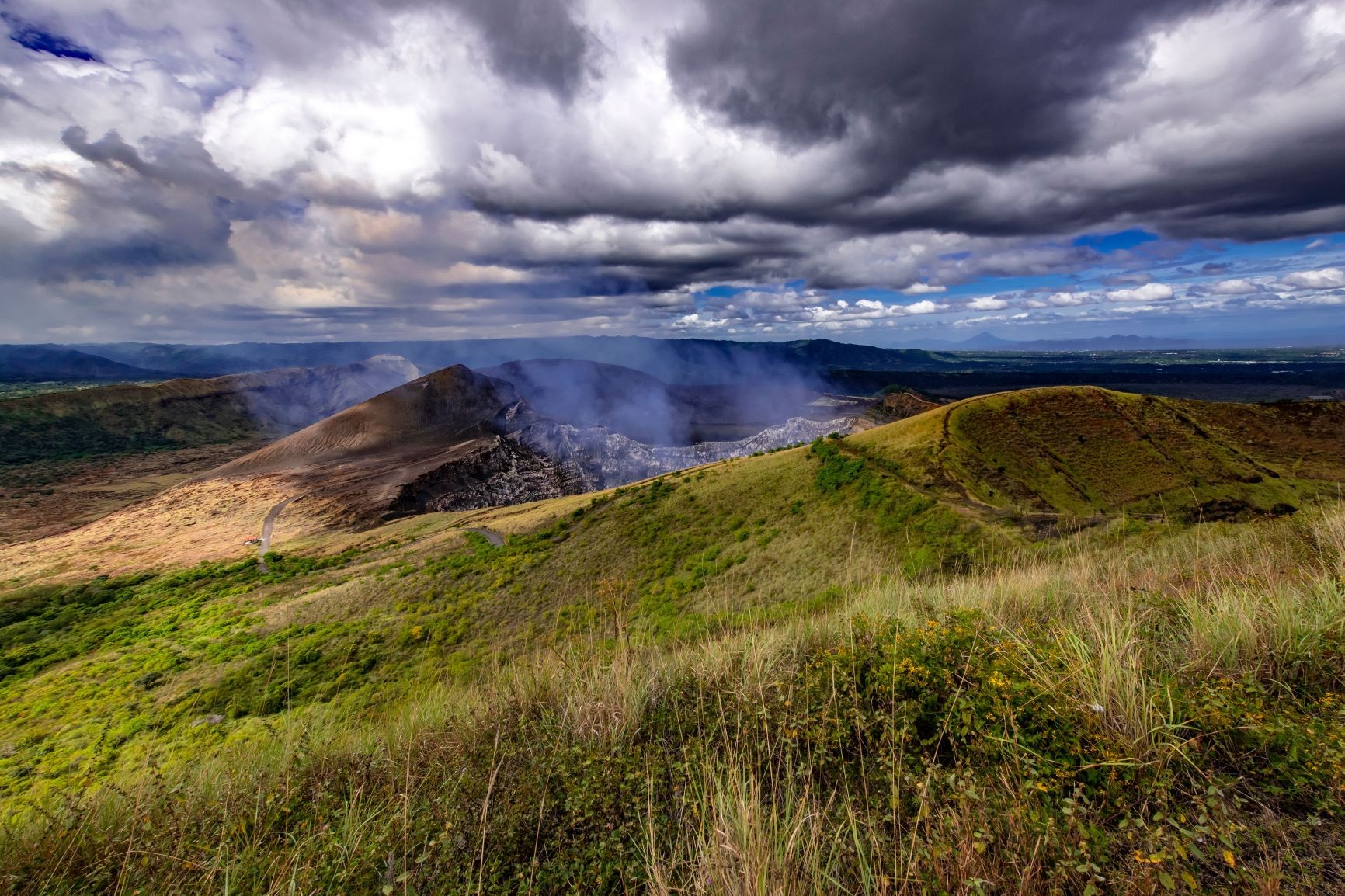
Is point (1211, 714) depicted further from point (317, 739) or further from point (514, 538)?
point (514, 538)

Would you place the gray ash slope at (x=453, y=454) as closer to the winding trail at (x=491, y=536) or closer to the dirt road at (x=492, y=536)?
the winding trail at (x=491, y=536)

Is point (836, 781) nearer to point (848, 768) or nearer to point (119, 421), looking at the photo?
point (848, 768)

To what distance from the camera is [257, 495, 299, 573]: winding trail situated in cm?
A: 5031

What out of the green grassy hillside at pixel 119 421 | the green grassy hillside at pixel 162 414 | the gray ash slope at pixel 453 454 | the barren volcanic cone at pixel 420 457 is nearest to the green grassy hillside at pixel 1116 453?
the gray ash slope at pixel 453 454

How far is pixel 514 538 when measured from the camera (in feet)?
130

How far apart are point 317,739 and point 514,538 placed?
119 ft

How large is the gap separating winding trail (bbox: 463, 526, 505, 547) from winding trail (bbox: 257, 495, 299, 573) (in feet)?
65.4

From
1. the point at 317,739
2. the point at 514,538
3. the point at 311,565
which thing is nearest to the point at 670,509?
the point at 514,538

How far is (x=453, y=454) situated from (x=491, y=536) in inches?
2078

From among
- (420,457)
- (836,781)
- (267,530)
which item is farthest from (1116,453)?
(420,457)

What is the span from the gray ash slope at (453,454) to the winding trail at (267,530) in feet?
14.3

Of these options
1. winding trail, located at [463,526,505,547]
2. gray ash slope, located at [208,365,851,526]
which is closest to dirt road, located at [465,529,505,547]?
winding trail, located at [463,526,505,547]

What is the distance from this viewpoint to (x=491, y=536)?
43.1 m

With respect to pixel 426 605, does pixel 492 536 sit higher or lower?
lower
